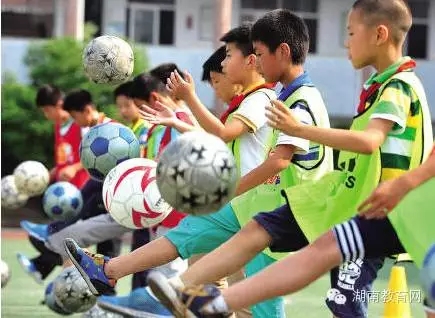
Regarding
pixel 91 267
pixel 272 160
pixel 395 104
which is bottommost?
pixel 91 267

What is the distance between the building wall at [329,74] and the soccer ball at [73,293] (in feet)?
67.7

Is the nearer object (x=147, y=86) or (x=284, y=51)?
(x=284, y=51)

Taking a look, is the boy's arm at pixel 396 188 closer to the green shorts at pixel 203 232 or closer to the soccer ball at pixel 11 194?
the green shorts at pixel 203 232

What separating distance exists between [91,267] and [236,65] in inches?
60.8

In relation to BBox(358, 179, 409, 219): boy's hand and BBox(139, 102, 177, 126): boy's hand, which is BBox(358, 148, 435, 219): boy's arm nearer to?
BBox(358, 179, 409, 219): boy's hand

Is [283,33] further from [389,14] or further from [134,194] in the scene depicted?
[134,194]

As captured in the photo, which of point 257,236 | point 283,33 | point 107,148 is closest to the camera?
point 257,236

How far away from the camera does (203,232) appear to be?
6707 mm

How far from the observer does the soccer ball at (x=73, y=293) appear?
8750 millimetres

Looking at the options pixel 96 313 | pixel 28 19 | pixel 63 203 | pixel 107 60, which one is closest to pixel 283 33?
pixel 107 60

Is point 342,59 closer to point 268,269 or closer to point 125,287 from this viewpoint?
point 125,287

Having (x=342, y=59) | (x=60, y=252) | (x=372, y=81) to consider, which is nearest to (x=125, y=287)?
(x=60, y=252)

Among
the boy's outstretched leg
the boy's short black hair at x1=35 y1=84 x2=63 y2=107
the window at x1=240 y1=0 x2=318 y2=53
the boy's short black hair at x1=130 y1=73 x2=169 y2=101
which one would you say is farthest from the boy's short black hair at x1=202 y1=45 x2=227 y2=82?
the window at x1=240 y1=0 x2=318 y2=53

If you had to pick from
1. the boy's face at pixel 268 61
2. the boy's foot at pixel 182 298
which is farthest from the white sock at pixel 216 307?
the boy's face at pixel 268 61
